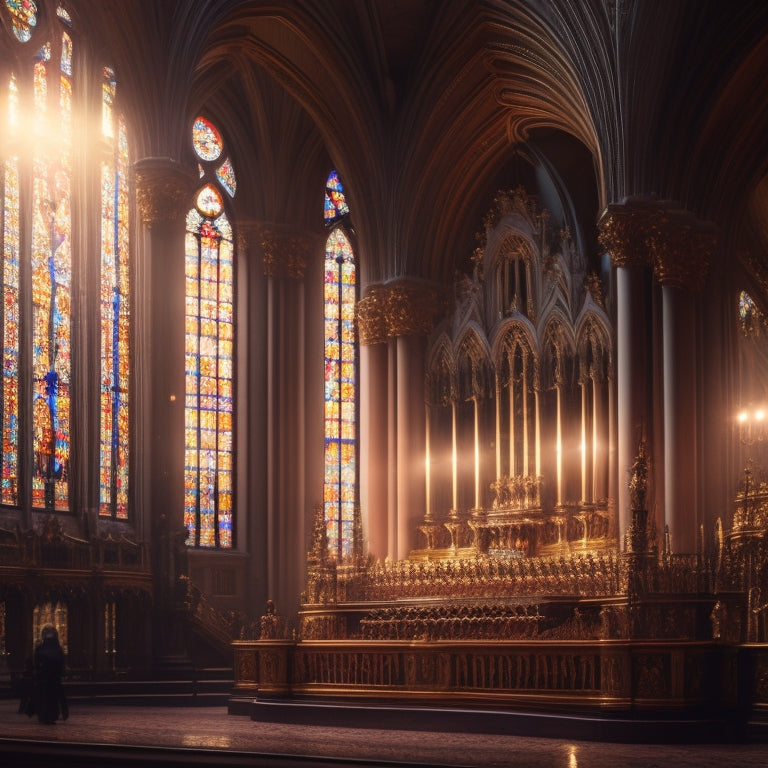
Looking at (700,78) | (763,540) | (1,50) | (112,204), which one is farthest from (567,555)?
(1,50)

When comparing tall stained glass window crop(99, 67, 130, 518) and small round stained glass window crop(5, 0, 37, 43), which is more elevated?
small round stained glass window crop(5, 0, 37, 43)

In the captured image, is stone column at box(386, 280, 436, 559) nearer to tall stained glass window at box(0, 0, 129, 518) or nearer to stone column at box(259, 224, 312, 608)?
stone column at box(259, 224, 312, 608)

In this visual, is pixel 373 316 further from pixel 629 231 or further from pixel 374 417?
pixel 629 231

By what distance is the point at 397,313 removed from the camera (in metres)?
30.7

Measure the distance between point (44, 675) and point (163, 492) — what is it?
30.9ft

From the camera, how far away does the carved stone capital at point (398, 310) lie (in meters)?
30.6

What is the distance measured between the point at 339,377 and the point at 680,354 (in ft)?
35.6

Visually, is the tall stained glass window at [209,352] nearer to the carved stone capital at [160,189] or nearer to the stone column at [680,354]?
the carved stone capital at [160,189]

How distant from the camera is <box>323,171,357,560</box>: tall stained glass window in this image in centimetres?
3434

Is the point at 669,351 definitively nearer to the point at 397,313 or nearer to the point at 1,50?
the point at 397,313

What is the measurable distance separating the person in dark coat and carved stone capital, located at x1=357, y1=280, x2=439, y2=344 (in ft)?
44.8

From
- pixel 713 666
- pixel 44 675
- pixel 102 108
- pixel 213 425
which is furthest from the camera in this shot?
pixel 213 425

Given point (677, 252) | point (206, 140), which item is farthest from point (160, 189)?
point (677, 252)

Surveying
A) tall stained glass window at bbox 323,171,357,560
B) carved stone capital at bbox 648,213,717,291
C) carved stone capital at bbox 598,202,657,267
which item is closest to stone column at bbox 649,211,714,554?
carved stone capital at bbox 648,213,717,291
